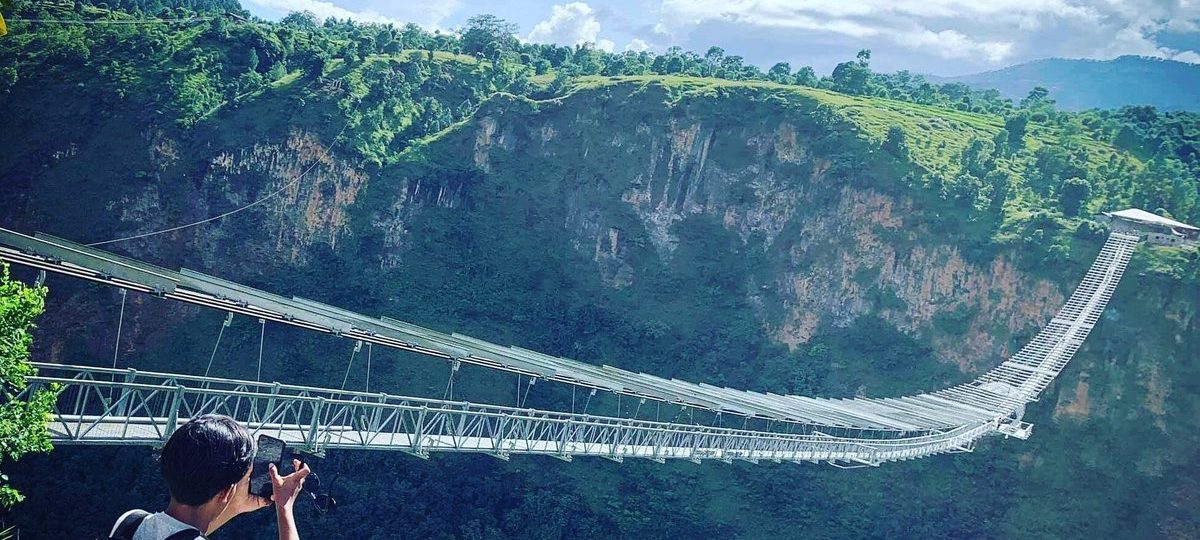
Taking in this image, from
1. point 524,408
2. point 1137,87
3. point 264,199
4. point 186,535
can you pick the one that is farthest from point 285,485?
point 1137,87

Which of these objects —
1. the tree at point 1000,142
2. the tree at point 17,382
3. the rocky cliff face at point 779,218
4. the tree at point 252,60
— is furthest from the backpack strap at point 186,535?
the tree at point 252,60

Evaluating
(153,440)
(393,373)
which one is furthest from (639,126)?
(153,440)

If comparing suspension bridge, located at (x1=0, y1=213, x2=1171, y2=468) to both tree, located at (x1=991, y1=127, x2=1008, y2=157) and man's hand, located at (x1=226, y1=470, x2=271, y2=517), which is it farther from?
man's hand, located at (x1=226, y1=470, x2=271, y2=517)

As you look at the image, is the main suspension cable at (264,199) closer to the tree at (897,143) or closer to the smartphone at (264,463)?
the tree at (897,143)

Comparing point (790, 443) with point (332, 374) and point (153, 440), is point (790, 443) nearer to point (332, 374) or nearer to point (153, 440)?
point (153, 440)

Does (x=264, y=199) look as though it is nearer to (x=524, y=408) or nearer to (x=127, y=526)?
(x=524, y=408)

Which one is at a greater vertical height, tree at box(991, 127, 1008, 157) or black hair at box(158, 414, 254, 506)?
tree at box(991, 127, 1008, 157)

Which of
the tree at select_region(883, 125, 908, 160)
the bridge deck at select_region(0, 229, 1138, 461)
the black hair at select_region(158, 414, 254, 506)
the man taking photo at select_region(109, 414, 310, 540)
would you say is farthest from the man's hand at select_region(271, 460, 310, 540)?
the tree at select_region(883, 125, 908, 160)
